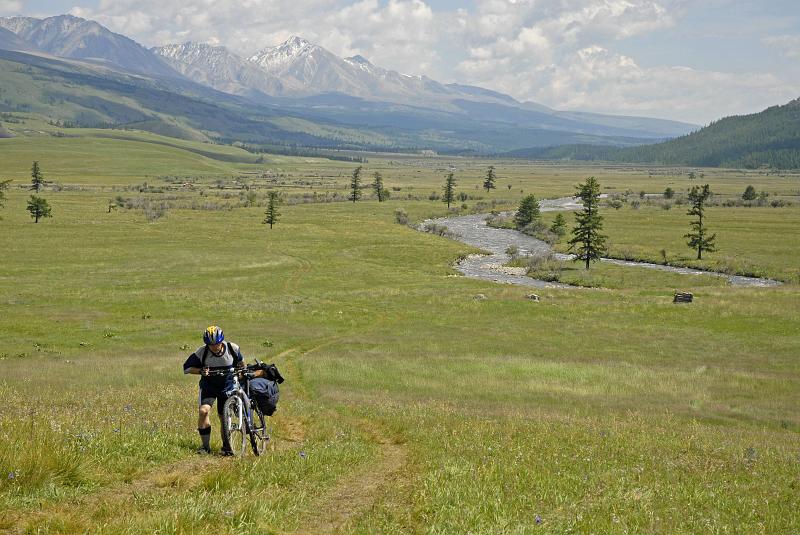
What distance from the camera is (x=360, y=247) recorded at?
101062 millimetres

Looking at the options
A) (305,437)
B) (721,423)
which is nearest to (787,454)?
(721,423)

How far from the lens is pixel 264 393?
1431 cm

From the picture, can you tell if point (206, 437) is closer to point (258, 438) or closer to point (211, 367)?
point (258, 438)

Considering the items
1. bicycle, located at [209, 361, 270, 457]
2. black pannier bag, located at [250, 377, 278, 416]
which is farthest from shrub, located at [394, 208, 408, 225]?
bicycle, located at [209, 361, 270, 457]

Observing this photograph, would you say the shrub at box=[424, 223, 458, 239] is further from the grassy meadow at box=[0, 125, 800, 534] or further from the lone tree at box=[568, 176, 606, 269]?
the lone tree at box=[568, 176, 606, 269]

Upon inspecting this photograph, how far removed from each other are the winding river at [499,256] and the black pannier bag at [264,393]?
61.8 meters

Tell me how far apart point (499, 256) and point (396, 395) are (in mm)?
71049

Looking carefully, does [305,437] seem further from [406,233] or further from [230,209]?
[230,209]

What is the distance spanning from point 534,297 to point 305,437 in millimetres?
46162

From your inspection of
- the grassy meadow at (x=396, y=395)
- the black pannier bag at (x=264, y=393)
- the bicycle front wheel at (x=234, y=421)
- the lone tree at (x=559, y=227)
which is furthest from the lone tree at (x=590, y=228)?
the bicycle front wheel at (x=234, y=421)

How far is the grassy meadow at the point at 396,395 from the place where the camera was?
977 centimetres

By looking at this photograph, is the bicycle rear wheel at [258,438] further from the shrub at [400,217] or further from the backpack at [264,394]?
the shrub at [400,217]

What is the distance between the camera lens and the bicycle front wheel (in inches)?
511

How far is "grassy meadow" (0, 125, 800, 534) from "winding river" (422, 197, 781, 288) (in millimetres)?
4425
